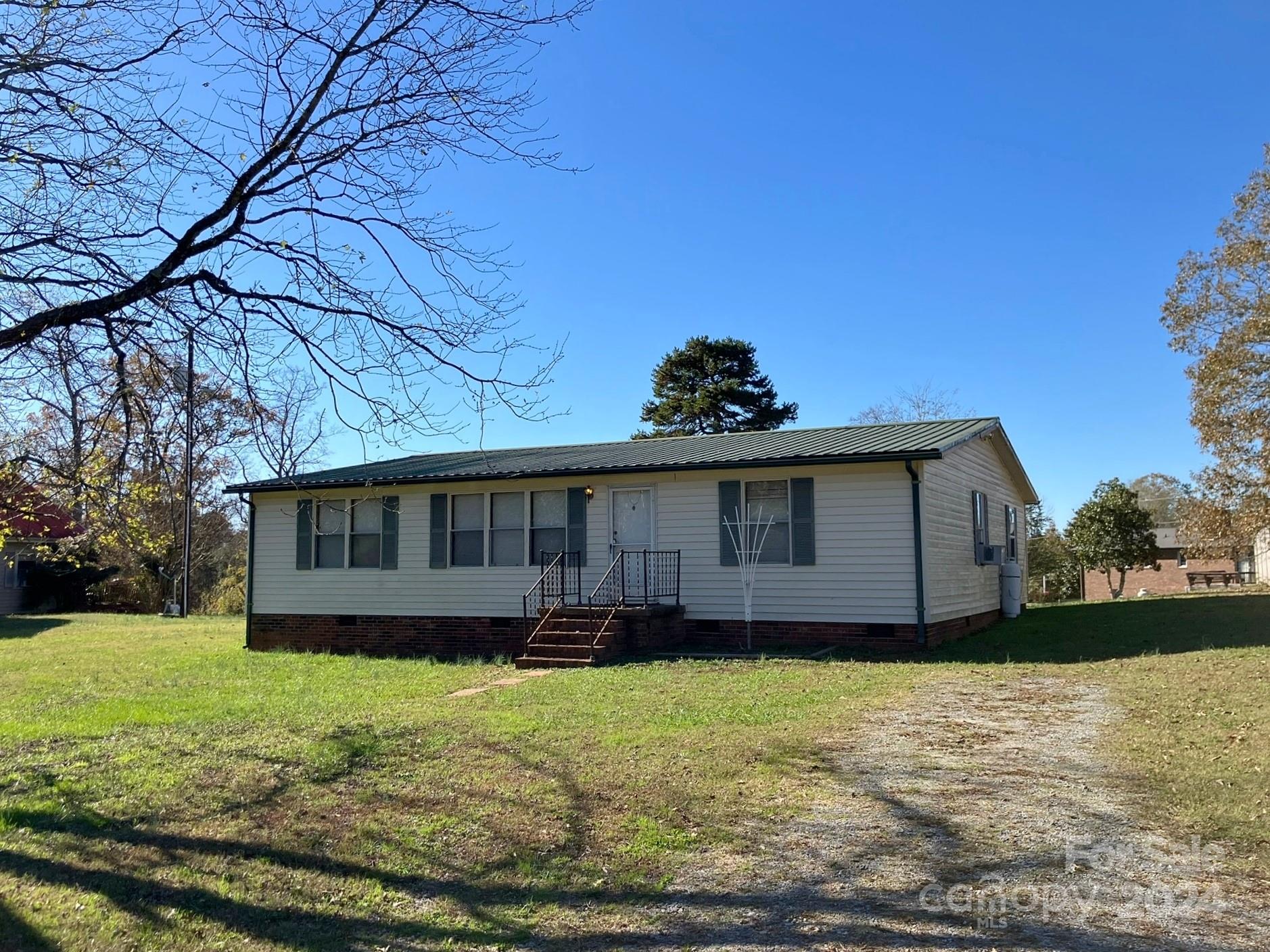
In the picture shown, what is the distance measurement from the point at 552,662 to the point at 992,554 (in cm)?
868

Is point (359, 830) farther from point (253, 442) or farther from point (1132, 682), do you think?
point (1132, 682)

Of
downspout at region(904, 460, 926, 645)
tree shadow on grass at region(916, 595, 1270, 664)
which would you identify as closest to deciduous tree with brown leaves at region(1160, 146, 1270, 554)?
tree shadow on grass at region(916, 595, 1270, 664)

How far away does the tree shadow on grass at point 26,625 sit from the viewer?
1984cm

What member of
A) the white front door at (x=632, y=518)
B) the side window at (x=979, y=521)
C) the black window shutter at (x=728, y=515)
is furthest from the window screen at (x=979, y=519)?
the white front door at (x=632, y=518)

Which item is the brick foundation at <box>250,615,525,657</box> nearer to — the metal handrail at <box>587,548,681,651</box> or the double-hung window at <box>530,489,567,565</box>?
the double-hung window at <box>530,489,567,565</box>

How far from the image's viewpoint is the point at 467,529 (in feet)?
50.0

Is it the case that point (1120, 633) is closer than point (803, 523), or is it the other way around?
point (803, 523)

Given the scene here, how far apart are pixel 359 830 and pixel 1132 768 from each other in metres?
4.46

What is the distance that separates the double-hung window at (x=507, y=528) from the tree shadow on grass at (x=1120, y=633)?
6.33 metres

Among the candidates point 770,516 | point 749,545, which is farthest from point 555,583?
point 770,516

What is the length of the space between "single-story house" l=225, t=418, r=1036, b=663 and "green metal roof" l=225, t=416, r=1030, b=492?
0.06 metres

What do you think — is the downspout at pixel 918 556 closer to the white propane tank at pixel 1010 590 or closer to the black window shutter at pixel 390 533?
the white propane tank at pixel 1010 590

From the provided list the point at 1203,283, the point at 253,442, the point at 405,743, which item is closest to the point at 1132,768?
the point at 405,743

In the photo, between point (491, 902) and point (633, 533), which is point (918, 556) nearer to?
point (633, 533)
